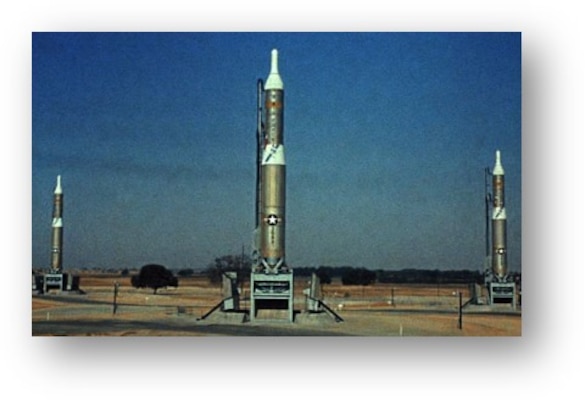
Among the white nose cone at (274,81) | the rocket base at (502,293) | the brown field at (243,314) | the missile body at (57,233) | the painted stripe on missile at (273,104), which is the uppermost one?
the white nose cone at (274,81)

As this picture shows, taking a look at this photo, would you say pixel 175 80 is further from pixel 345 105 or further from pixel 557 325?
pixel 557 325

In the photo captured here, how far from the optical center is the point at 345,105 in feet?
24.0

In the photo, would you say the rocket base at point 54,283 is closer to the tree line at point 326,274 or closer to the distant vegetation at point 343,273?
the distant vegetation at point 343,273

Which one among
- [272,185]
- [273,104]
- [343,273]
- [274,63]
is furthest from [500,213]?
[274,63]

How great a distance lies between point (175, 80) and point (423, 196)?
1809 mm

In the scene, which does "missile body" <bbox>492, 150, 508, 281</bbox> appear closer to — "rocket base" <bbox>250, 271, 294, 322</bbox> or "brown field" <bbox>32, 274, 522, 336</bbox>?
"brown field" <bbox>32, 274, 522, 336</bbox>

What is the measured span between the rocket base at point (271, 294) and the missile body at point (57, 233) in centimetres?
126

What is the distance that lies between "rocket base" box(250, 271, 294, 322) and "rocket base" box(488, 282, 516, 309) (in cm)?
131

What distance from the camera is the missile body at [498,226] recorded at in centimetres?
711

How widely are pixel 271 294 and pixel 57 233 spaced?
1455 mm

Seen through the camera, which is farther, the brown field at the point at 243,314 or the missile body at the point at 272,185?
the missile body at the point at 272,185

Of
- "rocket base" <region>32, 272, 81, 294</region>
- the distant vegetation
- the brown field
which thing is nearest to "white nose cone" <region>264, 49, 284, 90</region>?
the distant vegetation

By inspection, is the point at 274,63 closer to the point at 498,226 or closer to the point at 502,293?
the point at 498,226

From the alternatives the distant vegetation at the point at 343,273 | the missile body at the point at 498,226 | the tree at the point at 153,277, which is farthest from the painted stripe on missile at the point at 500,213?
the tree at the point at 153,277
